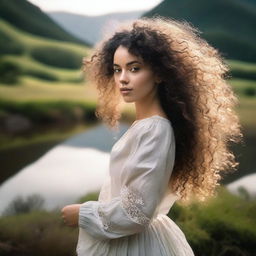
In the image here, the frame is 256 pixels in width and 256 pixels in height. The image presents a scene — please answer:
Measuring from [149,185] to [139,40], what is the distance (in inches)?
15.7

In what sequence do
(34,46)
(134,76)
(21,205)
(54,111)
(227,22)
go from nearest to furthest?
1. (134,76)
2. (21,205)
3. (54,111)
4. (34,46)
5. (227,22)

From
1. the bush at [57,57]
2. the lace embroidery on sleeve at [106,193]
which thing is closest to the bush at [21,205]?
the bush at [57,57]

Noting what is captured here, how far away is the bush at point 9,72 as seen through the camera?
8.78ft

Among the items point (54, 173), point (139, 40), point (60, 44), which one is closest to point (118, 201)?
point (139, 40)

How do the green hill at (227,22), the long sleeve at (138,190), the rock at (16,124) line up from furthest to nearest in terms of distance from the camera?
the green hill at (227,22), the rock at (16,124), the long sleeve at (138,190)

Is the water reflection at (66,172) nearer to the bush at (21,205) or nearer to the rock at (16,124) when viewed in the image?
the bush at (21,205)

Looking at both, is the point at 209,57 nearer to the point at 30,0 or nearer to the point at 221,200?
the point at 221,200

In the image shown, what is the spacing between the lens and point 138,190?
1.20 m

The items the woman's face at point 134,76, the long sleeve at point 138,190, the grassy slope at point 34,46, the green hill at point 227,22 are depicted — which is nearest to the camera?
the long sleeve at point 138,190

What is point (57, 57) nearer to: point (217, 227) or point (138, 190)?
point (217, 227)

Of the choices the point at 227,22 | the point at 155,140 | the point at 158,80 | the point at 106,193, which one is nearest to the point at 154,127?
the point at 155,140

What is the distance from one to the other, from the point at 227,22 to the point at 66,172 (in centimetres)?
137

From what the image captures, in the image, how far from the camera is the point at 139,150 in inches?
48.3

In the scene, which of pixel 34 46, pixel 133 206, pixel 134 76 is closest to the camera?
pixel 133 206
